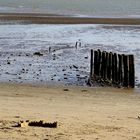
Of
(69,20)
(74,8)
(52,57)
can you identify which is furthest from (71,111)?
(74,8)

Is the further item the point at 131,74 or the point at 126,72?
the point at 126,72

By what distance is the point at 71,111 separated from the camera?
41.6ft

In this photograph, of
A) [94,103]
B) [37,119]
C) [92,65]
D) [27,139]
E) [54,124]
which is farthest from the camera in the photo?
[92,65]

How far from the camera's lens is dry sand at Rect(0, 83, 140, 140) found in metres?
9.94

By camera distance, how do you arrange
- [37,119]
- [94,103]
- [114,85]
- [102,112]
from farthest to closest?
[114,85] → [94,103] → [102,112] → [37,119]

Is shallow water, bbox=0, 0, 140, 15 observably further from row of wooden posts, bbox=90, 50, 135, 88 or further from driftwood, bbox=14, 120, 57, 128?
driftwood, bbox=14, 120, 57, 128

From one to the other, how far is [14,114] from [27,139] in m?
2.46

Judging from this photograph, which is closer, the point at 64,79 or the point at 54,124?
the point at 54,124

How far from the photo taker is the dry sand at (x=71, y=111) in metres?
9.94

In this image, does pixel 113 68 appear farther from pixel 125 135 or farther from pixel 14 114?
pixel 125 135

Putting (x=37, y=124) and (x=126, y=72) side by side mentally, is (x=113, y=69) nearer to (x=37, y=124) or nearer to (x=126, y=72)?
(x=126, y=72)

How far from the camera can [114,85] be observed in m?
18.7

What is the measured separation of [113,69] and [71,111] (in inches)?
279

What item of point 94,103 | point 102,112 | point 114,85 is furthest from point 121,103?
point 114,85
